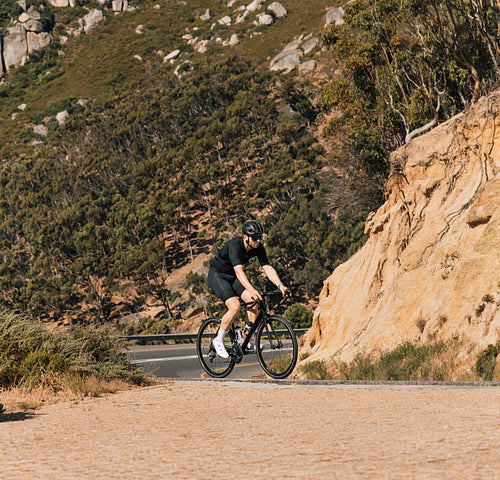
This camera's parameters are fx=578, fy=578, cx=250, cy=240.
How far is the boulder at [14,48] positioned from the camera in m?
128

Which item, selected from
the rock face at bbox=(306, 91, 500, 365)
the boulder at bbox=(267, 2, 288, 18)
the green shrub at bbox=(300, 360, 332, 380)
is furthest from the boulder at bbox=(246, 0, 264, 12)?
the green shrub at bbox=(300, 360, 332, 380)

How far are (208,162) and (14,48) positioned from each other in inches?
3309

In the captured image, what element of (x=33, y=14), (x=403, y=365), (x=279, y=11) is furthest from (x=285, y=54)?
(x=403, y=365)

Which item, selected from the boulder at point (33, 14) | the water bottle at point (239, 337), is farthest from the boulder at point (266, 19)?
the water bottle at point (239, 337)

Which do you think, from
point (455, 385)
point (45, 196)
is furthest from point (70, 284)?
point (455, 385)

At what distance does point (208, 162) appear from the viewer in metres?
67.2

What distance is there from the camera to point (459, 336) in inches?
376

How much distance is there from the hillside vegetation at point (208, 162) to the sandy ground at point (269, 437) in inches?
613

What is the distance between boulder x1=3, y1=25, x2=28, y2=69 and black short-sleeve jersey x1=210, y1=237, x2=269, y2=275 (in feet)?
448

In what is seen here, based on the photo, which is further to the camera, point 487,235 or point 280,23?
point 280,23

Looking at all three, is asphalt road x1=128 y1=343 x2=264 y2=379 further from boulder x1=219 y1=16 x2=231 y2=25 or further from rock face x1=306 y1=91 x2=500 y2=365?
boulder x1=219 y1=16 x2=231 y2=25

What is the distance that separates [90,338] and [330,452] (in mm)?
5885

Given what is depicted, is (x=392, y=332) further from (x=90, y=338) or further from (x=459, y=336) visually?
(x=90, y=338)

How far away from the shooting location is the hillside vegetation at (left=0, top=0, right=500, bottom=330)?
25594 mm
